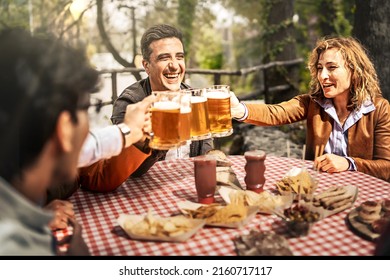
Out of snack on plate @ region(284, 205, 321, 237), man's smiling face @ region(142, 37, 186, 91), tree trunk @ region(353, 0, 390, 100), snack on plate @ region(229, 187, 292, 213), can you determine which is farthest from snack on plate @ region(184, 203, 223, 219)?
tree trunk @ region(353, 0, 390, 100)

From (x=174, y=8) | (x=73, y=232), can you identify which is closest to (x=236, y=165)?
(x=73, y=232)

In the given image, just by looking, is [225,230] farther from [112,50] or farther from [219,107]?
[112,50]

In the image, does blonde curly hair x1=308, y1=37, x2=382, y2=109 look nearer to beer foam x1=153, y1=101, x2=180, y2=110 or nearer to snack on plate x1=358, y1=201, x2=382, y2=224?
snack on plate x1=358, y1=201, x2=382, y2=224

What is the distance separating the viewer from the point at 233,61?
13047 mm

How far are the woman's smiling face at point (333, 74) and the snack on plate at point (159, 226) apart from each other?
1.17 meters

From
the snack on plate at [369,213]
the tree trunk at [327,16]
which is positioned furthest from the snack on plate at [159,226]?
the tree trunk at [327,16]

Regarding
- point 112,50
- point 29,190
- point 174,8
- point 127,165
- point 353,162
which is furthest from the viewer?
point 174,8

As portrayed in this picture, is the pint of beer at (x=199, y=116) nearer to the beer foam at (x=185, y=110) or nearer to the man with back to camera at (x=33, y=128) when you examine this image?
the beer foam at (x=185, y=110)

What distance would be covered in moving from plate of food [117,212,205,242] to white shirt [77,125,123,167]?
22 cm

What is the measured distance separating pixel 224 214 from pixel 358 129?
3.62ft

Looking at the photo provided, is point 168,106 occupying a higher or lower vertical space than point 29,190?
higher

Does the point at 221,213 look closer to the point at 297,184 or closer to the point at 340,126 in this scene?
the point at 297,184

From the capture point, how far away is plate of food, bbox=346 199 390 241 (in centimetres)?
141
